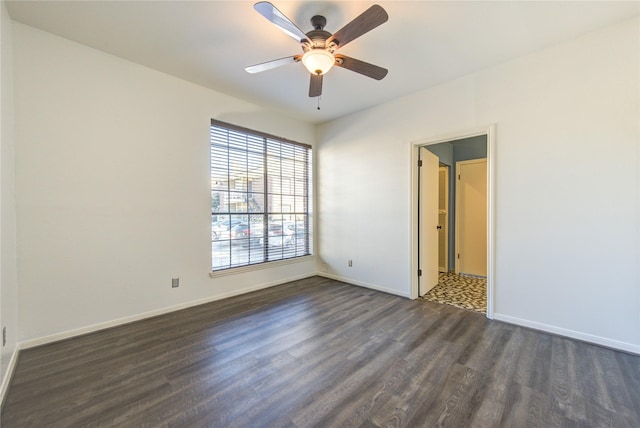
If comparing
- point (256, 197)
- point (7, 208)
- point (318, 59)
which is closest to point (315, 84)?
point (318, 59)

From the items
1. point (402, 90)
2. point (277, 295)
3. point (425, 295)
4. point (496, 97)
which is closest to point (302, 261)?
point (277, 295)

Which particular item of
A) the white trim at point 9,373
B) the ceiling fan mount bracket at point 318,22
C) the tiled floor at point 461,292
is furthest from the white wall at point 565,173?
the white trim at point 9,373

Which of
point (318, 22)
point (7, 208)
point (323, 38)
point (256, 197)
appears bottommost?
point (7, 208)

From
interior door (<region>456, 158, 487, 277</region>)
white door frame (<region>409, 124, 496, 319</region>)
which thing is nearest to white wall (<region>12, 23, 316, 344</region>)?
white door frame (<region>409, 124, 496, 319</region>)

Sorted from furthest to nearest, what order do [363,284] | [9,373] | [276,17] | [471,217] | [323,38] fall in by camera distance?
[471,217], [363,284], [323,38], [9,373], [276,17]

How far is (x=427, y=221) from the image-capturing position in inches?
155

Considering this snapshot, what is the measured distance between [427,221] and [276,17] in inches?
125

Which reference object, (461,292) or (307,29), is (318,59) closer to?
(307,29)

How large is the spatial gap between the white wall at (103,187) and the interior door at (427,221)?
2879 millimetres

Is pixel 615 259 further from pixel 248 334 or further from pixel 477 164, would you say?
pixel 248 334

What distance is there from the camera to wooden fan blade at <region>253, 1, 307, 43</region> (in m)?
1.64

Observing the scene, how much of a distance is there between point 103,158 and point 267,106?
2.25 meters

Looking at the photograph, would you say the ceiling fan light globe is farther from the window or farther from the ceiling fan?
the window

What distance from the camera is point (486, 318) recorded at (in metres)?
2.99
